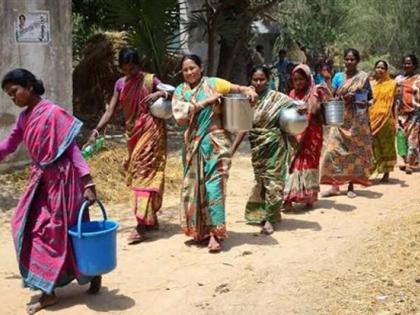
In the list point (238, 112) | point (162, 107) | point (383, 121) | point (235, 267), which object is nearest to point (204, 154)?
point (238, 112)

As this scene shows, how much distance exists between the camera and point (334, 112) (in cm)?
647

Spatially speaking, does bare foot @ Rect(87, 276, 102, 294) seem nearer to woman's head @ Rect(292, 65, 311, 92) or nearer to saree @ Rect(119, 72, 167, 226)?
saree @ Rect(119, 72, 167, 226)

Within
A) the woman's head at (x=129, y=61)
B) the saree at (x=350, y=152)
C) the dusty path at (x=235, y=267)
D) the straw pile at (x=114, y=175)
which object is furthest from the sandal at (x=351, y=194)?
the woman's head at (x=129, y=61)

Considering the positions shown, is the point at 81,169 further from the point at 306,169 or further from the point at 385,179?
the point at 385,179

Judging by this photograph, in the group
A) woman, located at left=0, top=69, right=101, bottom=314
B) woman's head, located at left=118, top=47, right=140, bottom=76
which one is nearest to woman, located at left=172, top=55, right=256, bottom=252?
woman's head, located at left=118, top=47, right=140, bottom=76

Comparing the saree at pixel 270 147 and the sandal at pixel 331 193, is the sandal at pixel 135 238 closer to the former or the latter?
the saree at pixel 270 147

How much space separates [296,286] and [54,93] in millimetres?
5571

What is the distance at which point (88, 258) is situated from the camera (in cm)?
404

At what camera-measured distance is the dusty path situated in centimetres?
424

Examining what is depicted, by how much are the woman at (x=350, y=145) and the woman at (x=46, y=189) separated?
4.11 m

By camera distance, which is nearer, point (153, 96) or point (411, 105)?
point (153, 96)

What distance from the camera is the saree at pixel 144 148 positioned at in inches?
225

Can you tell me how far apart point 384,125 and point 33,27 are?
4.89 m

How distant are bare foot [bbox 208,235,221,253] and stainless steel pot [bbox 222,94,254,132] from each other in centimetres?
96
